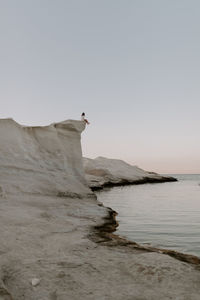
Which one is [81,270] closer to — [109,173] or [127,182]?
[109,173]

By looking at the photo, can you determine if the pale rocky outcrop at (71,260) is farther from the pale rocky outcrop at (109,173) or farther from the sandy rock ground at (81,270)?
the pale rocky outcrop at (109,173)

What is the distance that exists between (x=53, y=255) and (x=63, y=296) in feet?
4.90

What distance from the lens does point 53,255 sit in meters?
4.77

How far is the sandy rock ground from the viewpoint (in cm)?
343

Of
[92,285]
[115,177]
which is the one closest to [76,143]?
[92,285]

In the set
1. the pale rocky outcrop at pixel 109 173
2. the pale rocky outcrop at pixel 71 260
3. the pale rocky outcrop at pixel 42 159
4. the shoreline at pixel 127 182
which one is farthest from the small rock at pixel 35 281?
the pale rocky outcrop at pixel 109 173

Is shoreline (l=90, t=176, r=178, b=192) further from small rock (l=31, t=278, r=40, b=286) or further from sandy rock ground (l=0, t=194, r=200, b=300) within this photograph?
small rock (l=31, t=278, r=40, b=286)

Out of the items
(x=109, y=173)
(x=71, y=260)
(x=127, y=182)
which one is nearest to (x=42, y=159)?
(x=71, y=260)

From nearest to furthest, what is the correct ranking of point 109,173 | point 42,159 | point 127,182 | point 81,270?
point 81,270
point 42,159
point 109,173
point 127,182

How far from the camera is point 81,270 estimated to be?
4.12m

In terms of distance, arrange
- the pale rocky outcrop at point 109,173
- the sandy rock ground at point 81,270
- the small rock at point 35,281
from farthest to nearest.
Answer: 1. the pale rocky outcrop at point 109,173
2. the small rock at point 35,281
3. the sandy rock ground at point 81,270

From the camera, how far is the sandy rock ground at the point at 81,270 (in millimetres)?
3426

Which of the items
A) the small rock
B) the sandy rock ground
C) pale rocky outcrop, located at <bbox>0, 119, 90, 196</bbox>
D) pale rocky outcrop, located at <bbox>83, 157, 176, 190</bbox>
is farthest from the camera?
pale rocky outcrop, located at <bbox>83, 157, 176, 190</bbox>

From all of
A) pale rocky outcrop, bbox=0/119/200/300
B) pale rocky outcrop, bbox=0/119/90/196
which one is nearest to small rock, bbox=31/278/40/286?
pale rocky outcrop, bbox=0/119/200/300
